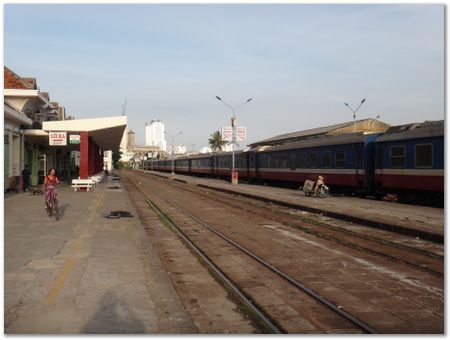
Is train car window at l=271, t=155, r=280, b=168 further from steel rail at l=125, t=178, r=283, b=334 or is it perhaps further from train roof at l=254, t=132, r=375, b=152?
steel rail at l=125, t=178, r=283, b=334

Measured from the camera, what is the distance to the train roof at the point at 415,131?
19.1 meters

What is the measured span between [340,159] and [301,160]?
5.40 meters

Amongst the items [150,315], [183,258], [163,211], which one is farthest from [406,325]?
[163,211]

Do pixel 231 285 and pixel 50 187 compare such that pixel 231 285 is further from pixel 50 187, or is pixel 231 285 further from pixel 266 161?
pixel 266 161

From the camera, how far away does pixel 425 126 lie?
20.4 m

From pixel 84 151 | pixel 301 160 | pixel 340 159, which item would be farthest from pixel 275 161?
pixel 84 151

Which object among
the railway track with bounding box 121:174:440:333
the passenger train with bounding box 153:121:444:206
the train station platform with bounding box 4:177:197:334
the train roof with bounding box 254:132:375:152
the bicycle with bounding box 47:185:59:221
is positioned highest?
the train roof with bounding box 254:132:375:152

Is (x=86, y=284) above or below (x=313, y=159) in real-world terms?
below

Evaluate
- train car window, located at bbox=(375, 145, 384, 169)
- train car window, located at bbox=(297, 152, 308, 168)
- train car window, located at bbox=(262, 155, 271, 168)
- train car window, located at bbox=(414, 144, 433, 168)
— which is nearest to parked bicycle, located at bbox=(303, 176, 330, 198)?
train car window, located at bbox=(375, 145, 384, 169)

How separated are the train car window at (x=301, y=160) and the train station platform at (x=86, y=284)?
739 inches

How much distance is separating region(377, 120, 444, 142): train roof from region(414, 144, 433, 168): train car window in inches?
16.3

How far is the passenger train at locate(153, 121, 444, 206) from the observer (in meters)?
19.4

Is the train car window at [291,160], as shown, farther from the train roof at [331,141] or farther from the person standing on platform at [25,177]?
the person standing on platform at [25,177]

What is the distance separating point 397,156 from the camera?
21406 millimetres
